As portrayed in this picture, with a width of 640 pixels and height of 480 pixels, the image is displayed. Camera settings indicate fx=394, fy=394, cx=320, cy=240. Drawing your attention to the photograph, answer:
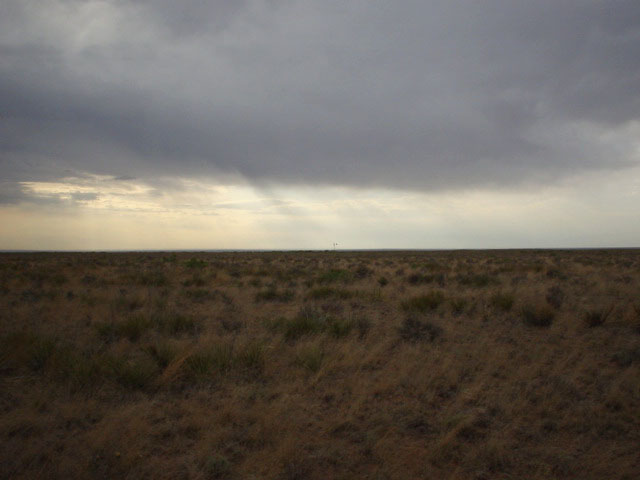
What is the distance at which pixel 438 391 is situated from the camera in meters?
5.68

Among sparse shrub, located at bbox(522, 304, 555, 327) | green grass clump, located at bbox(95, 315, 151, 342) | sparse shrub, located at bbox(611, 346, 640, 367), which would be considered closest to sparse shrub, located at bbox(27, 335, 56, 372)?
green grass clump, located at bbox(95, 315, 151, 342)

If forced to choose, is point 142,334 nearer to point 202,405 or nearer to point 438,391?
point 202,405

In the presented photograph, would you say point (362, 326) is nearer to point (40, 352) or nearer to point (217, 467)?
point (217, 467)

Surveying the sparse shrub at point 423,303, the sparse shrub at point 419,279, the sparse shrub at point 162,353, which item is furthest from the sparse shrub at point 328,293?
the sparse shrub at point 162,353

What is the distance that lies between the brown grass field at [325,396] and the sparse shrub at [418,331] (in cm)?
4

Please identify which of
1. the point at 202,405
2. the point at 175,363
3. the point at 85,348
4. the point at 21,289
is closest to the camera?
the point at 202,405

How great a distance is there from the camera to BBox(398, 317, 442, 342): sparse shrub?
8234 mm

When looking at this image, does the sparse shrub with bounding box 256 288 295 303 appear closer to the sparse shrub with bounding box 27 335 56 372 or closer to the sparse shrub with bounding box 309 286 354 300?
the sparse shrub with bounding box 309 286 354 300

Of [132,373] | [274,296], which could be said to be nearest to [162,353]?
[132,373]

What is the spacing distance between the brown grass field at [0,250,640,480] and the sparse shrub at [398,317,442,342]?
0.14ft

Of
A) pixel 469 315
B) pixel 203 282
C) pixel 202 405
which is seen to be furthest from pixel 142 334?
pixel 203 282

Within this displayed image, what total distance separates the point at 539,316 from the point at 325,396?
6373 millimetres

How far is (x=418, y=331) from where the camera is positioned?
854cm

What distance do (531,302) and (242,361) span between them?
28.5 ft
